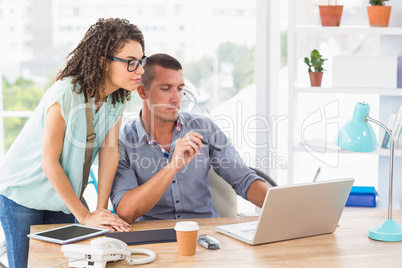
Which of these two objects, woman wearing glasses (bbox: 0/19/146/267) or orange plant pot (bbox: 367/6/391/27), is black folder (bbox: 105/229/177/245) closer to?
woman wearing glasses (bbox: 0/19/146/267)

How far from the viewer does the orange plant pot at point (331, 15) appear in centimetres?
301

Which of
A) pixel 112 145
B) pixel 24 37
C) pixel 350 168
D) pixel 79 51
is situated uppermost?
pixel 24 37

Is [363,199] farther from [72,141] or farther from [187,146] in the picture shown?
[72,141]

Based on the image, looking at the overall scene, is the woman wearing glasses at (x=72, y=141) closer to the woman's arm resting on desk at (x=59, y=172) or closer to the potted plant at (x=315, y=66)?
the woman's arm resting on desk at (x=59, y=172)

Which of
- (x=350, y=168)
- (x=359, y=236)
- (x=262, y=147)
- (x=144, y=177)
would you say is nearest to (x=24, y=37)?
(x=262, y=147)

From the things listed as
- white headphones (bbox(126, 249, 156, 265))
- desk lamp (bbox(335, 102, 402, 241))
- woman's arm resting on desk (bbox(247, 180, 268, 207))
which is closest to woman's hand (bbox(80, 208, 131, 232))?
white headphones (bbox(126, 249, 156, 265))

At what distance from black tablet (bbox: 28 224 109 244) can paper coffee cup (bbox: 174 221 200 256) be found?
13.5 inches

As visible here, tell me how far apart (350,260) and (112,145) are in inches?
40.6

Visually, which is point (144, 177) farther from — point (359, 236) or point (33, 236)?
point (359, 236)

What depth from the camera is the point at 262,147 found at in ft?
12.3

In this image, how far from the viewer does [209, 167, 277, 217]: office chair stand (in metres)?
2.50

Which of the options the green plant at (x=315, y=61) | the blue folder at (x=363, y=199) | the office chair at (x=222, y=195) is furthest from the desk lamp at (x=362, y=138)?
the green plant at (x=315, y=61)

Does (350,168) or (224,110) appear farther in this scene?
(224,110)

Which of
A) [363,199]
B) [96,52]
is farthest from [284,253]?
[363,199]
